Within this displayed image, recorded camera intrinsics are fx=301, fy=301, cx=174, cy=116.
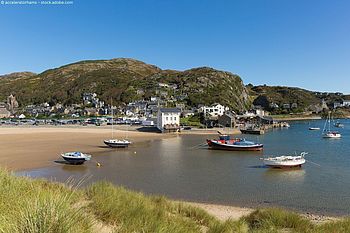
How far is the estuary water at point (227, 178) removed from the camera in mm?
16206

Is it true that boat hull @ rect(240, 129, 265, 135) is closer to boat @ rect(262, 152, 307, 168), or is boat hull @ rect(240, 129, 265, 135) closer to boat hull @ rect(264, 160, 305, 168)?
boat @ rect(262, 152, 307, 168)

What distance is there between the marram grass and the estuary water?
272 inches

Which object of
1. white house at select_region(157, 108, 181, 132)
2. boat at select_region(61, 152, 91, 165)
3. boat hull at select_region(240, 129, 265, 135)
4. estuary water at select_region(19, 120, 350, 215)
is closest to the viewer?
estuary water at select_region(19, 120, 350, 215)

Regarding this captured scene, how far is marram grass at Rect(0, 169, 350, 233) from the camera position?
11.3ft

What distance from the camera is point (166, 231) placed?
14.6 feet

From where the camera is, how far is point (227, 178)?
21.8 m

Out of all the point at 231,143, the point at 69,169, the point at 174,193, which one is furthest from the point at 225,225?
the point at 231,143

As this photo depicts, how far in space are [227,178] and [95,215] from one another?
16.8 meters

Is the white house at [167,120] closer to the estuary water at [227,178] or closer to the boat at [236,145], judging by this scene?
the boat at [236,145]

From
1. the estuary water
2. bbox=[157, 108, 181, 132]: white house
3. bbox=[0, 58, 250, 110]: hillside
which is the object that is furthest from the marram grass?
bbox=[0, 58, 250, 110]: hillside

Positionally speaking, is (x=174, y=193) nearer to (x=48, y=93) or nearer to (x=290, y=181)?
(x=290, y=181)

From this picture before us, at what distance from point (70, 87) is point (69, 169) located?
14327 centimetres

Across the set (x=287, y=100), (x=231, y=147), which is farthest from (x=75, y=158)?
(x=287, y=100)

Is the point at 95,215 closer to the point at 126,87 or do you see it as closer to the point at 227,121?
the point at 227,121
